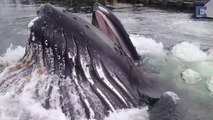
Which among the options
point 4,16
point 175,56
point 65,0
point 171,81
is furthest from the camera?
point 65,0

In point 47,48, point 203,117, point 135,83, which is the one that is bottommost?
point 203,117

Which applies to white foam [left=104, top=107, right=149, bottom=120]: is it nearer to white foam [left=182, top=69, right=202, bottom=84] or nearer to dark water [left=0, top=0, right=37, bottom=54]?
white foam [left=182, top=69, right=202, bottom=84]

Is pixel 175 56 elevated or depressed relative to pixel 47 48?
depressed

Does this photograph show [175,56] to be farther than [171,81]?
Yes

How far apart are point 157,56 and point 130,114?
13.5ft

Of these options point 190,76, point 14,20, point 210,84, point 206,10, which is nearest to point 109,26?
point 190,76

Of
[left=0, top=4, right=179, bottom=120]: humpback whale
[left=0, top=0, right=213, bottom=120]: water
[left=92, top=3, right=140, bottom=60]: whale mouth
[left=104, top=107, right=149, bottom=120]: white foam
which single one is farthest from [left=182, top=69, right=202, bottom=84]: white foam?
[left=104, top=107, right=149, bottom=120]: white foam

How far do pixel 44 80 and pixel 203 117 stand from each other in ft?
8.16

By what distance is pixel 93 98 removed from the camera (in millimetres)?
5059

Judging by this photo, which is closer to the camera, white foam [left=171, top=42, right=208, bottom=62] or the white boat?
white foam [left=171, top=42, right=208, bottom=62]

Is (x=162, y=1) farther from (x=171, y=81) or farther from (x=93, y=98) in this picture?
(x=93, y=98)

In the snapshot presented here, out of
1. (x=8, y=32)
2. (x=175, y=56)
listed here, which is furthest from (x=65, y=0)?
(x=175, y=56)

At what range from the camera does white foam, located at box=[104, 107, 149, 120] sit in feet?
16.9

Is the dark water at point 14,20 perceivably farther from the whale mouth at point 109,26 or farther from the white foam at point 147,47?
the whale mouth at point 109,26
